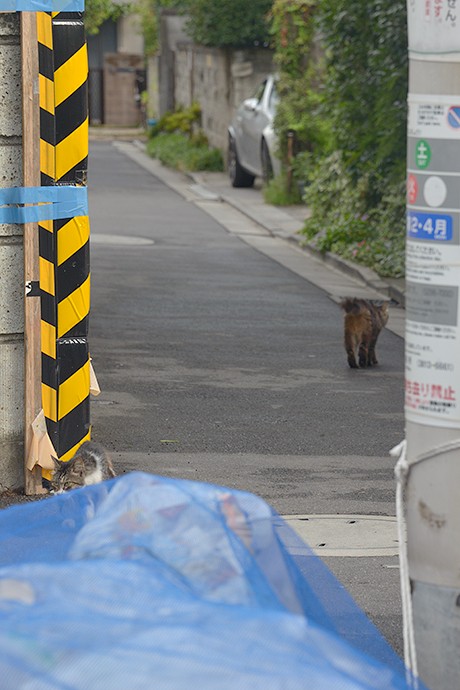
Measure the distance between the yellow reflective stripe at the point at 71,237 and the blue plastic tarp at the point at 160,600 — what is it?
3.32 meters

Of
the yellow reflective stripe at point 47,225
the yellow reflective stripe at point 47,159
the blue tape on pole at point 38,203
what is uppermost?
the yellow reflective stripe at point 47,159

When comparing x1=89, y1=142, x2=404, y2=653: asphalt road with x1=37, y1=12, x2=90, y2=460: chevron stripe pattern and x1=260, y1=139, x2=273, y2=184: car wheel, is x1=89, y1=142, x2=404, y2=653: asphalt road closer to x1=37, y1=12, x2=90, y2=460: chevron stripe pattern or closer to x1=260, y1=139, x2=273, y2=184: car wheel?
x1=37, y1=12, x2=90, y2=460: chevron stripe pattern

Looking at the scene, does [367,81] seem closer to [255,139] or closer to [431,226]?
[255,139]

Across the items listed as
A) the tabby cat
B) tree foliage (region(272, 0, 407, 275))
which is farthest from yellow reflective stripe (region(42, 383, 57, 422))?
tree foliage (region(272, 0, 407, 275))

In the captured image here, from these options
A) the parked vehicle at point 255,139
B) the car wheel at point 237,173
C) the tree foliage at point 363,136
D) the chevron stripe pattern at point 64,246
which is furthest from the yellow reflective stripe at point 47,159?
the car wheel at point 237,173

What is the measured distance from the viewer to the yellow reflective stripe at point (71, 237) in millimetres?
7285

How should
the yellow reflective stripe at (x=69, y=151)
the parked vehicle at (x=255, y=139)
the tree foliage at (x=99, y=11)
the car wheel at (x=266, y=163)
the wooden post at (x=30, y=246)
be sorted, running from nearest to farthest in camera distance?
the wooden post at (x=30, y=246), the yellow reflective stripe at (x=69, y=151), the parked vehicle at (x=255, y=139), the car wheel at (x=266, y=163), the tree foliage at (x=99, y=11)

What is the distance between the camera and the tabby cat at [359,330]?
11055 mm

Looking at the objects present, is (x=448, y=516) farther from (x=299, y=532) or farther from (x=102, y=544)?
(x=299, y=532)

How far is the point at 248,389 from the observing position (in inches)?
401

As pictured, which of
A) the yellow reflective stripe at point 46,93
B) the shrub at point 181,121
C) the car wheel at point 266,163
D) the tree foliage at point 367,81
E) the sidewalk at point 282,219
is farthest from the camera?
the shrub at point 181,121

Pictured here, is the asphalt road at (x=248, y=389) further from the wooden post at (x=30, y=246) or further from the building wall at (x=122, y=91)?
the building wall at (x=122, y=91)

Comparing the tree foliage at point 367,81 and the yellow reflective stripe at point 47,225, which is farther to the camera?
the tree foliage at point 367,81

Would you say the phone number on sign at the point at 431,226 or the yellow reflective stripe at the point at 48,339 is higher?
the phone number on sign at the point at 431,226
